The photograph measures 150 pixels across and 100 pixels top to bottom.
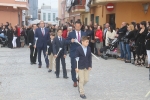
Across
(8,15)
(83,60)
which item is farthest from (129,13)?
(8,15)

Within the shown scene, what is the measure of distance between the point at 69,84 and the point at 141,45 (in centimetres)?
468

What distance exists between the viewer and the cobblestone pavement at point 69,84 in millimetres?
7836

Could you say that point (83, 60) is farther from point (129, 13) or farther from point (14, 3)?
point (14, 3)

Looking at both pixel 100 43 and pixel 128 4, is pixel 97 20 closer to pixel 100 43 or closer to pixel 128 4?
pixel 128 4

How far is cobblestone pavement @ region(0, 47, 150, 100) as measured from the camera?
7836 mm

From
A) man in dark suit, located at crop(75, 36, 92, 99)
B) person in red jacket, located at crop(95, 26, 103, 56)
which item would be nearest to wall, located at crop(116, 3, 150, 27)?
person in red jacket, located at crop(95, 26, 103, 56)

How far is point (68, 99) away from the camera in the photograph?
753 cm

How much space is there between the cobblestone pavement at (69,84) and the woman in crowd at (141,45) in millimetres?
586

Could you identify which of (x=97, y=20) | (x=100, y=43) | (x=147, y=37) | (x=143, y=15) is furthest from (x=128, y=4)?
(x=147, y=37)

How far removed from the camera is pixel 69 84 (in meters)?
9.30

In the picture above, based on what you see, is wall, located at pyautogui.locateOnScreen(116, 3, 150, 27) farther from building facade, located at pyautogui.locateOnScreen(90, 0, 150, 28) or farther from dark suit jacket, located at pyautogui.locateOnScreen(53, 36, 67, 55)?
dark suit jacket, located at pyautogui.locateOnScreen(53, 36, 67, 55)

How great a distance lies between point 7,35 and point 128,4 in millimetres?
9486

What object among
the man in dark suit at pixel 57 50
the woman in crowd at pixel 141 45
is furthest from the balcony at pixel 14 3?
the man in dark suit at pixel 57 50

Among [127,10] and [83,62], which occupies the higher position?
[127,10]
